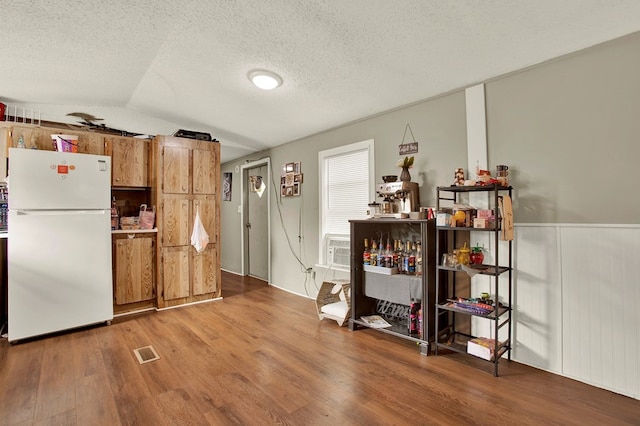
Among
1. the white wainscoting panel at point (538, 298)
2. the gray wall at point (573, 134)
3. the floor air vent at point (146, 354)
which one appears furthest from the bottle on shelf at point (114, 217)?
the white wainscoting panel at point (538, 298)

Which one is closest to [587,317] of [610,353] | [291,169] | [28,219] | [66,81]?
[610,353]

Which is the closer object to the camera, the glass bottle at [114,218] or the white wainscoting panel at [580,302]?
the white wainscoting panel at [580,302]

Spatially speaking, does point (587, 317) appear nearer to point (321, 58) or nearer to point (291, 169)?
point (321, 58)

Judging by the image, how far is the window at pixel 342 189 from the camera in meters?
3.58

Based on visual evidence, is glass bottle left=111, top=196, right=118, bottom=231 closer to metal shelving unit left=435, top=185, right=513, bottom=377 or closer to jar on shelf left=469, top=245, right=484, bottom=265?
metal shelving unit left=435, top=185, right=513, bottom=377

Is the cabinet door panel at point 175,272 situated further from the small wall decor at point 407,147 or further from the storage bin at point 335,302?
the small wall decor at point 407,147

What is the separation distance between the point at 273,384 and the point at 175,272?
2.36 meters

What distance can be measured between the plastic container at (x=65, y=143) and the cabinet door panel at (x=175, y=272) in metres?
1.44

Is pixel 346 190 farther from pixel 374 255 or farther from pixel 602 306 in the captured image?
pixel 602 306

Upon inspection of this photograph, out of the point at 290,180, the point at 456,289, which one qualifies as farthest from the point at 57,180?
the point at 456,289

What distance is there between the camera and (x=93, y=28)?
7.39ft

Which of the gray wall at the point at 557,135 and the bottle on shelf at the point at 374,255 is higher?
the gray wall at the point at 557,135

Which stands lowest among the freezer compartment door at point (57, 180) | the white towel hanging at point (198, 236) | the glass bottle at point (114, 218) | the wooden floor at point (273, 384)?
the wooden floor at point (273, 384)

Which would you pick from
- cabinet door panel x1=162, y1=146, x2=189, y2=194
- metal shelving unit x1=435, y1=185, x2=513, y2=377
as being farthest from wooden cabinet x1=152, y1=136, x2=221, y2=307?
metal shelving unit x1=435, y1=185, x2=513, y2=377
